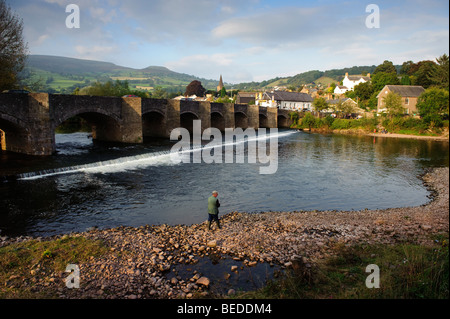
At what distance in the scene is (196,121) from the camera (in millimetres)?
51125

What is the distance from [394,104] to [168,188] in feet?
177

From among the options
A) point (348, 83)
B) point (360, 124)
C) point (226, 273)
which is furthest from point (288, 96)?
point (226, 273)

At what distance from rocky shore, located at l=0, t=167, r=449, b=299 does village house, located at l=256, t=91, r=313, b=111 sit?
85543mm

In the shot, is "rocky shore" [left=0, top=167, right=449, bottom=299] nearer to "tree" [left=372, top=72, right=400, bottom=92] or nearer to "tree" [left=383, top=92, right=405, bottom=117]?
"tree" [left=383, top=92, right=405, bottom=117]

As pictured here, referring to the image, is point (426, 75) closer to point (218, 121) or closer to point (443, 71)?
point (443, 71)

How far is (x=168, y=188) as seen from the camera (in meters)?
20.6

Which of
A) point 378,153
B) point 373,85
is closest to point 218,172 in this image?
point 378,153

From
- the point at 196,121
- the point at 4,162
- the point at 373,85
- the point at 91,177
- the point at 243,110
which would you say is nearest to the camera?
the point at 91,177

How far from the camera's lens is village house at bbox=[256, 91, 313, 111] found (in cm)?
9902

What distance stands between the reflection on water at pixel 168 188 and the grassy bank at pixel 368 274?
700cm

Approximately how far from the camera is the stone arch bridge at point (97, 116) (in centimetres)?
2698

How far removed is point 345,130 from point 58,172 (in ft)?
190

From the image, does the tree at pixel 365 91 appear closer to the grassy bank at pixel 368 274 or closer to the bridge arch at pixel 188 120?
the bridge arch at pixel 188 120

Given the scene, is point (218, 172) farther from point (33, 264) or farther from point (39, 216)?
point (33, 264)
